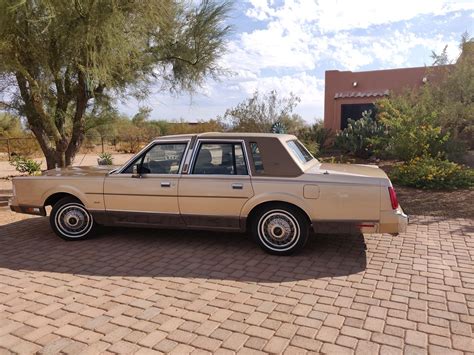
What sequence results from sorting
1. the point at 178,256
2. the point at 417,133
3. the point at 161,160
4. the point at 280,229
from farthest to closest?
the point at 417,133 < the point at 161,160 < the point at 178,256 < the point at 280,229

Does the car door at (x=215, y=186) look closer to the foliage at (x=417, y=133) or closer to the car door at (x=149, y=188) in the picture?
the car door at (x=149, y=188)

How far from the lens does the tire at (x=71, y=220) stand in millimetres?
5730

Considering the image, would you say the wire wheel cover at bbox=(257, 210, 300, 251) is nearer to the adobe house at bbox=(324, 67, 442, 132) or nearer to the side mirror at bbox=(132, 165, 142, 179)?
the side mirror at bbox=(132, 165, 142, 179)

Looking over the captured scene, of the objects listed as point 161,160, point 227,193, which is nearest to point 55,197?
point 161,160

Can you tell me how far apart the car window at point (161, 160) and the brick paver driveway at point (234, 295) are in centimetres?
105

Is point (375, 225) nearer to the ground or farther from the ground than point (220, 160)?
nearer to the ground

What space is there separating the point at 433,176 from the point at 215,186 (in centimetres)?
625

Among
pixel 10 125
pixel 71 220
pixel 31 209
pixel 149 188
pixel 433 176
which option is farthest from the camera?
pixel 10 125

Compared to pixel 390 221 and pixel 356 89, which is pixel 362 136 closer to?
pixel 356 89

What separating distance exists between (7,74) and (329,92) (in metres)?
15.2

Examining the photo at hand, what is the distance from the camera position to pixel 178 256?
503 cm

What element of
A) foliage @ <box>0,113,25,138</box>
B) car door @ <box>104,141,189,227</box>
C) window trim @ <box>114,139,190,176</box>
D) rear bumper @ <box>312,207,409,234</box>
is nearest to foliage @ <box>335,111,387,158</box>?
rear bumper @ <box>312,207,409,234</box>

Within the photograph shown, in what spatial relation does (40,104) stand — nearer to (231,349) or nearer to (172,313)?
(172,313)

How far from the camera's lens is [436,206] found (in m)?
7.75
